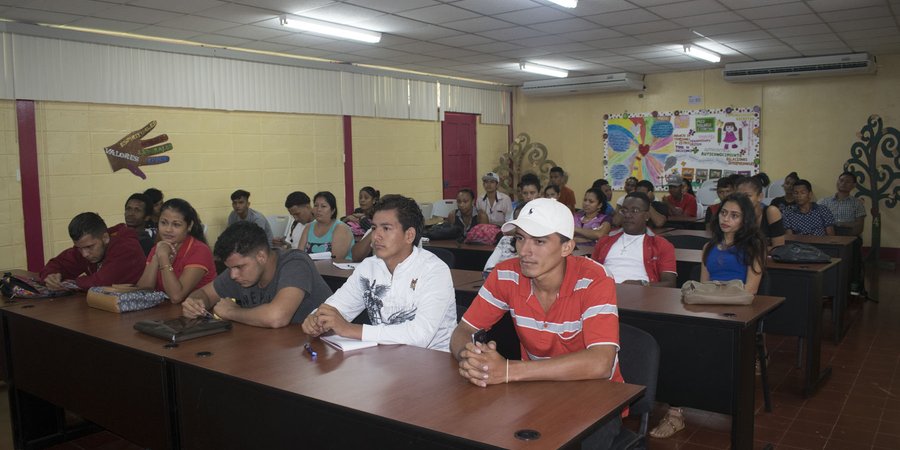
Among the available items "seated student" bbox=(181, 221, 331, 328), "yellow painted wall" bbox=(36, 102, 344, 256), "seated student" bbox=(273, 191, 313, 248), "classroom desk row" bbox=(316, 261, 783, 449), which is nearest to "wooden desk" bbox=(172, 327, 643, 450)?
"seated student" bbox=(181, 221, 331, 328)

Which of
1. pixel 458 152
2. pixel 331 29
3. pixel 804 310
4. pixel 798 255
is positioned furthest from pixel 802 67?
pixel 331 29

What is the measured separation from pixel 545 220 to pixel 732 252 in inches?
86.2

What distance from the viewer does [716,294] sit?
10.7 feet

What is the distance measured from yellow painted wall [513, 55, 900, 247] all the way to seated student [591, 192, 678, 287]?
22.7 feet

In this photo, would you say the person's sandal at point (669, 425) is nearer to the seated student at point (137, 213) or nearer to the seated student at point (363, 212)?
the seated student at point (363, 212)

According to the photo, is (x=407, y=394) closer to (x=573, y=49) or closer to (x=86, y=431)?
(x=86, y=431)

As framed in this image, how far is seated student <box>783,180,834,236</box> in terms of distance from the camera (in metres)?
6.84

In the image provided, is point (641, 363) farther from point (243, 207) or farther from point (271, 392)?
A: point (243, 207)

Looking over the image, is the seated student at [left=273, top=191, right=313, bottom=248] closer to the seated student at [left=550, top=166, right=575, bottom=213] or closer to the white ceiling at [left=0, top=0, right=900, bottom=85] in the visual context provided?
the white ceiling at [left=0, top=0, right=900, bottom=85]

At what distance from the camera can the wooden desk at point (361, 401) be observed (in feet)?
5.90

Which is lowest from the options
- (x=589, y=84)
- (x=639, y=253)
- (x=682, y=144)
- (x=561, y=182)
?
(x=639, y=253)

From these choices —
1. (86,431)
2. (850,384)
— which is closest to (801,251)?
(850,384)

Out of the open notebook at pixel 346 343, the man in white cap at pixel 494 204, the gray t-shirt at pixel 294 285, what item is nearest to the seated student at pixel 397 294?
the open notebook at pixel 346 343

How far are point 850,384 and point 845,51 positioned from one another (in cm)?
619
